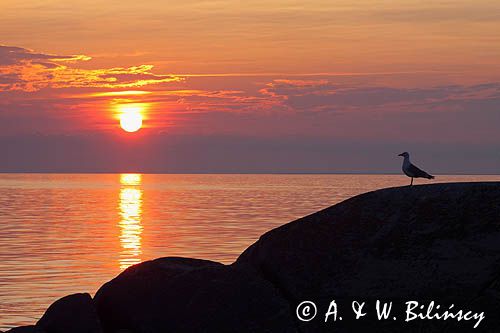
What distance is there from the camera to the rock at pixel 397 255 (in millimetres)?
13336

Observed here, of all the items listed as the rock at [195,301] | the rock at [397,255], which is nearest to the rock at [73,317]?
the rock at [195,301]

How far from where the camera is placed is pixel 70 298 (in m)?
15.9

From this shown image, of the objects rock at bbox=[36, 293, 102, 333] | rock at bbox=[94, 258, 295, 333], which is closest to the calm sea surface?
rock at bbox=[36, 293, 102, 333]

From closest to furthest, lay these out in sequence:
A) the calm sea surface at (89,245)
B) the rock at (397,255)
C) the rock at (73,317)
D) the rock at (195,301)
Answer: the rock at (397,255) < the rock at (195,301) < the rock at (73,317) < the calm sea surface at (89,245)

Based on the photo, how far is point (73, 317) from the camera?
1546cm

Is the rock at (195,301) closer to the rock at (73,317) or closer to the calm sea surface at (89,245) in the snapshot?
the rock at (73,317)

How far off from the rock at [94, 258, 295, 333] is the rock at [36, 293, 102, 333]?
561 millimetres

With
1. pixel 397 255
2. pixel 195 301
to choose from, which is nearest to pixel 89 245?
pixel 195 301

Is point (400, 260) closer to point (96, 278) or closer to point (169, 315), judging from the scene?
point (169, 315)

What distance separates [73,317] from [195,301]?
9.00 ft

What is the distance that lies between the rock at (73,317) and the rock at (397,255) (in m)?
2.88

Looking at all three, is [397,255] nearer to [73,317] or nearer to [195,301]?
[195,301]

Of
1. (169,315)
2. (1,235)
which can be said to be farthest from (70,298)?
(1,235)

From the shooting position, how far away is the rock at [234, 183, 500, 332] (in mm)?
13336
